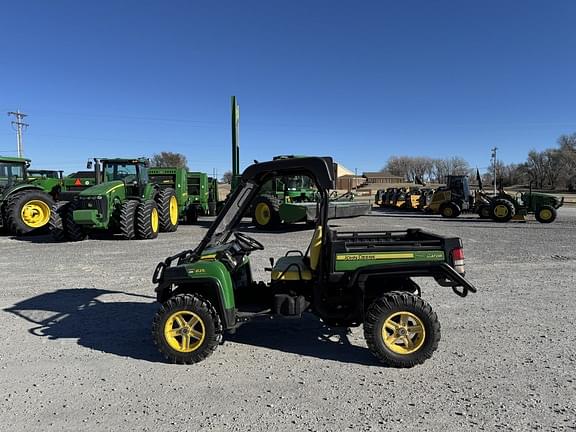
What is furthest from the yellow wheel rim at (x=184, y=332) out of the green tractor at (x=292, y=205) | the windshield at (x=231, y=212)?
the green tractor at (x=292, y=205)

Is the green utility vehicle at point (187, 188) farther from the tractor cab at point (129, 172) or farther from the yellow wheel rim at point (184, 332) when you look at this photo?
the yellow wheel rim at point (184, 332)

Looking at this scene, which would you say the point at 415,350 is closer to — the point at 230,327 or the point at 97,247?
the point at 230,327

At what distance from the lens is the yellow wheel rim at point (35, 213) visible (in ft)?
42.2

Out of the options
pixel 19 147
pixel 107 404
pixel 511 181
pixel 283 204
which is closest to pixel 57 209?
pixel 283 204

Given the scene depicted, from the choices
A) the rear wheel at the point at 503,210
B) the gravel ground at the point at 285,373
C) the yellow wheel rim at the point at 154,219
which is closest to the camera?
the gravel ground at the point at 285,373

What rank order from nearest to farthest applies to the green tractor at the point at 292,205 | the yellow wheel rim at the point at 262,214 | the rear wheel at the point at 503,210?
the green tractor at the point at 292,205
the yellow wheel rim at the point at 262,214
the rear wheel at the point at 503,210

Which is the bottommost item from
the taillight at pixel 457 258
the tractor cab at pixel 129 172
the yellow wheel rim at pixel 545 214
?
the yellow wheel rim at pixel 545 214

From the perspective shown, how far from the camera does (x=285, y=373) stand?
3.68m

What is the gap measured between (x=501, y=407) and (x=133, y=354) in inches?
131

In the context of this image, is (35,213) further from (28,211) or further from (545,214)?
(545,214)

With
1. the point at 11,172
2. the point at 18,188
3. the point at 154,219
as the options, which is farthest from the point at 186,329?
the point at 11,172

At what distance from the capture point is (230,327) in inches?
155

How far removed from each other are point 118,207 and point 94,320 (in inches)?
299

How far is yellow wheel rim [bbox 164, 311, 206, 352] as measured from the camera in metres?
3.87
